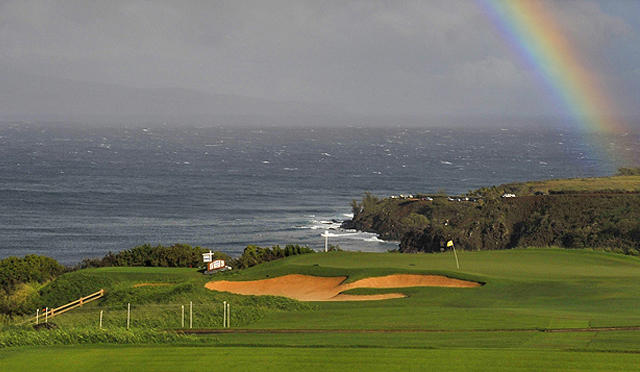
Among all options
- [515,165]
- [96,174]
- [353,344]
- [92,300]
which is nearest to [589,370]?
[353,344]

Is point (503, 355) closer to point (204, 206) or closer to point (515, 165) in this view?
point (204, 206)

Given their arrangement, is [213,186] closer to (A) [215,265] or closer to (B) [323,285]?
(A) [215,265]

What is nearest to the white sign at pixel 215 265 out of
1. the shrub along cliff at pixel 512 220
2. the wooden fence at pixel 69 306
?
the wooden fence at pixel 69 306

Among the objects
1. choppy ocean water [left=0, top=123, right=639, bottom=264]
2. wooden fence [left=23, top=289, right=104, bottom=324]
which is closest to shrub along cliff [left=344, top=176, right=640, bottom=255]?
choppy ocean water [left=0, top=123, right=639, bottom=264]

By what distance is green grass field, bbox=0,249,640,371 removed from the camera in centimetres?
1500

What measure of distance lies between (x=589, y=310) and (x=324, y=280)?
10.9 m

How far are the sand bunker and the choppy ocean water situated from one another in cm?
2775

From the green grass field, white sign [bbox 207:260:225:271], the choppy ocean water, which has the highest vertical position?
the green grass field

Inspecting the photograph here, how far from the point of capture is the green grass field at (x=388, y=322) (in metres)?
15.0

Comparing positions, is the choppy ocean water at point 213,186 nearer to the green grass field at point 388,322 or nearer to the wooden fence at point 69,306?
the wooden fence at point 69,306

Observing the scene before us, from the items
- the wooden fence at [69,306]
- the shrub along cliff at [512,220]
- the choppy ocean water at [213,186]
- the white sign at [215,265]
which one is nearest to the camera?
the wooden fence at [69,306]

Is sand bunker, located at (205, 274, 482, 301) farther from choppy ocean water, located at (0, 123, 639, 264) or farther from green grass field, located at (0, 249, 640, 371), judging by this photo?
choppy ocean water, located at (0, 123, 639, 264)

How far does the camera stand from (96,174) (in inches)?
4609

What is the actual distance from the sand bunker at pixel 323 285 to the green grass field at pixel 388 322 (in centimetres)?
38
